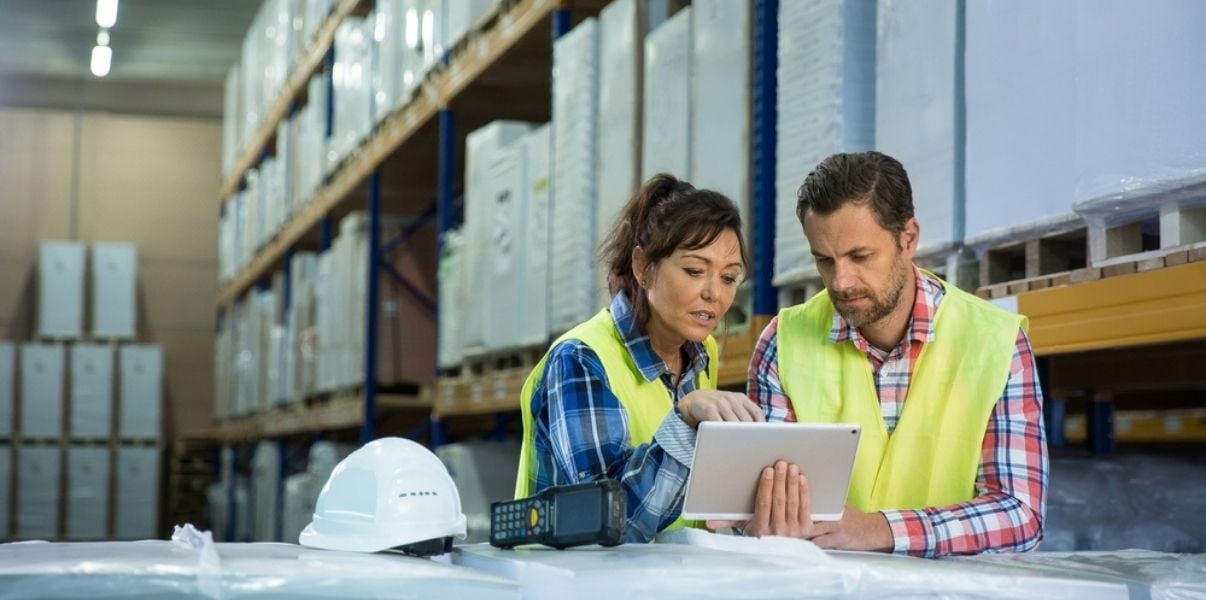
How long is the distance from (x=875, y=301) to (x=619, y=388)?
485 millimetres

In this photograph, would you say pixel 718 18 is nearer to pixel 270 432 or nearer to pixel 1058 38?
pixel 1058 38

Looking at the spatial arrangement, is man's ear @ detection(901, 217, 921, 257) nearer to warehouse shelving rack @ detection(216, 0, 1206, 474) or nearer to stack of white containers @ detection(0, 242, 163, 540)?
warehouse shelving rack @ detection(216, 0, 1206, 474)

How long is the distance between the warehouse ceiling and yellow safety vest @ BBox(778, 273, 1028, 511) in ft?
39.2

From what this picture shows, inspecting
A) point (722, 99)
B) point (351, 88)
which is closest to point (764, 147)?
point (722, 99)

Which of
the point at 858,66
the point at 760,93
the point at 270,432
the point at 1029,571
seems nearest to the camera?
the point at 1029,571

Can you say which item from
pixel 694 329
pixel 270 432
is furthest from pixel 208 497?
pixel 694 329

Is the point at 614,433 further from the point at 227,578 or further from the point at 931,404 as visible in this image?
the point at 227,578

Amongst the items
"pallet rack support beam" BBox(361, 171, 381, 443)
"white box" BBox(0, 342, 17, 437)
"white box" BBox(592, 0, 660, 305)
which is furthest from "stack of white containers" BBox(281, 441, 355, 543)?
"white box" BBox(0, 342, 17, 437)

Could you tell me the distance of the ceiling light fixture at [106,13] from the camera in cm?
1342

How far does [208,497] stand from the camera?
14.7 m

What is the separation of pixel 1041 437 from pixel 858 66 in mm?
1139

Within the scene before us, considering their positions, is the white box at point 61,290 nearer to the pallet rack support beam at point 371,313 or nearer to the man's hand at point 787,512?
the pallet rack support beam at point 371,313

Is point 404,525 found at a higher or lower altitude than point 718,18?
lower

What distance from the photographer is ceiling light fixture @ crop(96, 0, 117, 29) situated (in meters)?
13.4
